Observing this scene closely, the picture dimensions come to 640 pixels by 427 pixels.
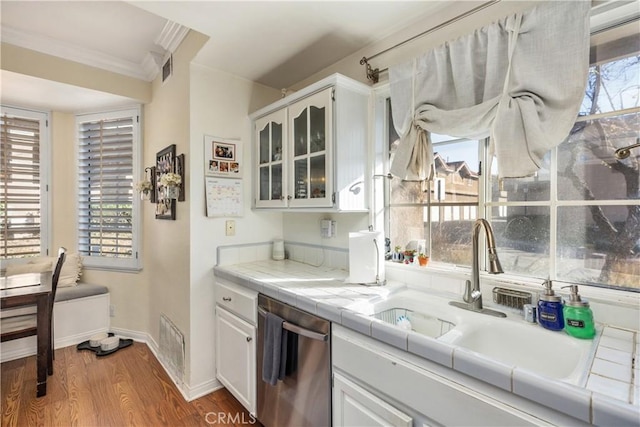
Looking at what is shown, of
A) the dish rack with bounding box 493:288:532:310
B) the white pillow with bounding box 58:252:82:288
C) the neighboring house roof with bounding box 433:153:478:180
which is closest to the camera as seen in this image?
the dish rack with bounding box 493:288:532:310

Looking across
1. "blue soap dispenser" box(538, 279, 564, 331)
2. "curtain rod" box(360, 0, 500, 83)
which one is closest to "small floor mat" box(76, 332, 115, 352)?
"curtain rod" box(360, 0, 500, 83)

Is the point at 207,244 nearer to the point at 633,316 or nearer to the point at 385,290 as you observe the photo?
the point at 385,290

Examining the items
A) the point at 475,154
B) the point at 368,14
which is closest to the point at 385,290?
the point at 475,154

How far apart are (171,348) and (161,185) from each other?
4.31 ft

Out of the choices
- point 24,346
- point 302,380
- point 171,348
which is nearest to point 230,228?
point 171,348

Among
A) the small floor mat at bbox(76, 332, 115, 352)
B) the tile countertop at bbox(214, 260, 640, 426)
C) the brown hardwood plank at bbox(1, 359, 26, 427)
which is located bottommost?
the brown hardwood plank at bbox(1, 359, 26, 427)

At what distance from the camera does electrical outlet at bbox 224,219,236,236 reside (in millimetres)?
2236

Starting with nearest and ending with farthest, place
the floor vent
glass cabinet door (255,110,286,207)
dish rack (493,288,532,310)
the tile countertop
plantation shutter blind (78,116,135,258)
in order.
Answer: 1. the tile countertop
2. dish rack (493,288,532,310)
3. glass cabinet door (255,110,286,207)
4. the floor vent
5. plantation shutter blind (78,116,135,258)

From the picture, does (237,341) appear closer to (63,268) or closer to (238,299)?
(238,299)

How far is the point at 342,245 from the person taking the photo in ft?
6.68

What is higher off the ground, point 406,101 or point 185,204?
point 406,101

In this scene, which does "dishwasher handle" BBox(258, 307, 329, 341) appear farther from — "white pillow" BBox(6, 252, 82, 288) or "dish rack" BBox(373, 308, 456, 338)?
"white pillow" BBox(6, 252, 82, 288)

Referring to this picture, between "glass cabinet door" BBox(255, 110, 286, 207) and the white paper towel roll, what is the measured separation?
0.67 m

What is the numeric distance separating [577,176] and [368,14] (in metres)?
1.27
